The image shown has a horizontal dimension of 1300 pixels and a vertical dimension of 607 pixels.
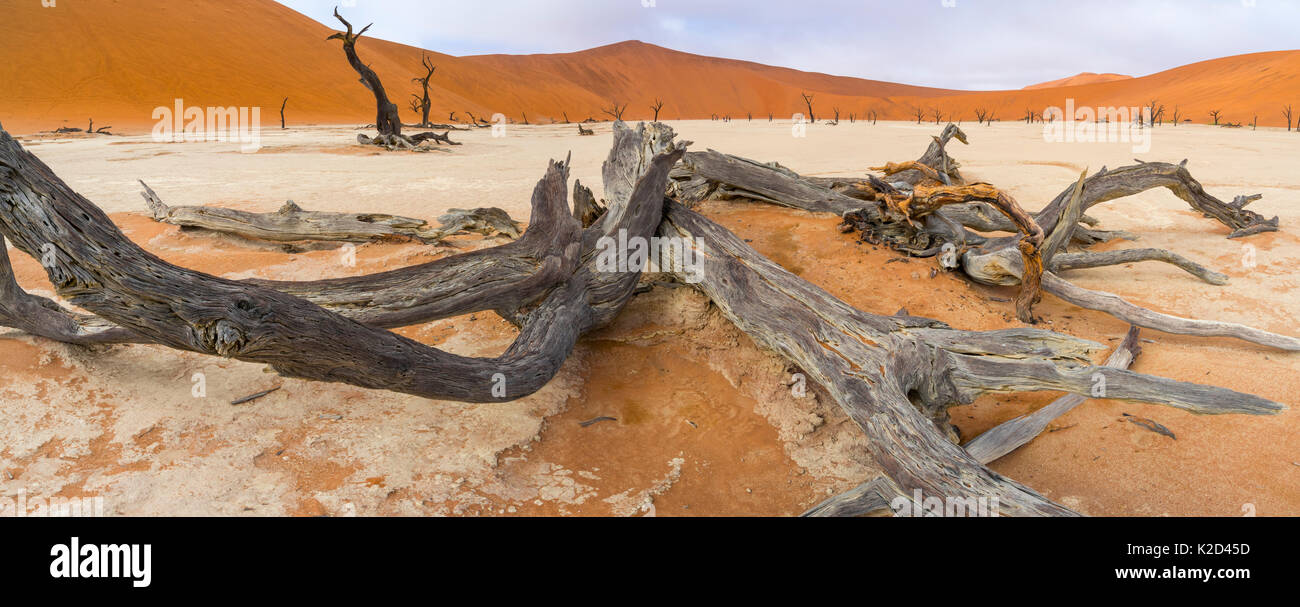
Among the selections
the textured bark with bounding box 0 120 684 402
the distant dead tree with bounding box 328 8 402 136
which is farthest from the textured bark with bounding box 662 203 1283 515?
the distant dead tree with bounding box 328 8 402 136

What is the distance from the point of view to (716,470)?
313 centimetres

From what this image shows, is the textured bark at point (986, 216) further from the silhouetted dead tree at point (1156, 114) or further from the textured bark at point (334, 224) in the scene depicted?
the silhouetted dead tree at point (1156, 114)

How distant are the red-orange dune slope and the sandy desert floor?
82.4ft

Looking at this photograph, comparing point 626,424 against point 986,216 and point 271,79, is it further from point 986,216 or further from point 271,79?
point 271,79

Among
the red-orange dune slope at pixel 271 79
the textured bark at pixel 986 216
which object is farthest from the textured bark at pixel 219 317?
the red-orange dune slope at pixel 271 79

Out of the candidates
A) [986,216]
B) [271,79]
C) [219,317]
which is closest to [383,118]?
[986,216]

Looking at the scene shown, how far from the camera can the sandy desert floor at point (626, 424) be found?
2684mm

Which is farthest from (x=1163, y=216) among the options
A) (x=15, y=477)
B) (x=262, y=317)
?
(x=15, y=477)

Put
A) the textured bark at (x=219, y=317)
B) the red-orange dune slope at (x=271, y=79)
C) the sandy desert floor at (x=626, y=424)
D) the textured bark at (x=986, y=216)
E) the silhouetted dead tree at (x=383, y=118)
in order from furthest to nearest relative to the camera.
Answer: the red-orange dune slope at (x=271, y=79) < the silhouetted dead tree at (x=383, y=118) < the textured bark at (x=986, y=216) < the sandy desert floor at (x=626, y=424) < the textured bark at (x=219, y=317)

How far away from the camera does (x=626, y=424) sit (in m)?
3.45

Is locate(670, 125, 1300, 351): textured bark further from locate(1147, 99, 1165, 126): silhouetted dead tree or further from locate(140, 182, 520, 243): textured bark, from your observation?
locate(1147, 99, 1165, 126): silhouetted dead tree

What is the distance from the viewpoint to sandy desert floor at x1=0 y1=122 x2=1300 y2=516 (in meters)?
2.68

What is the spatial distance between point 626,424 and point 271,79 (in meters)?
39.5

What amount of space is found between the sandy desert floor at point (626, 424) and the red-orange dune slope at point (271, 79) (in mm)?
25114
